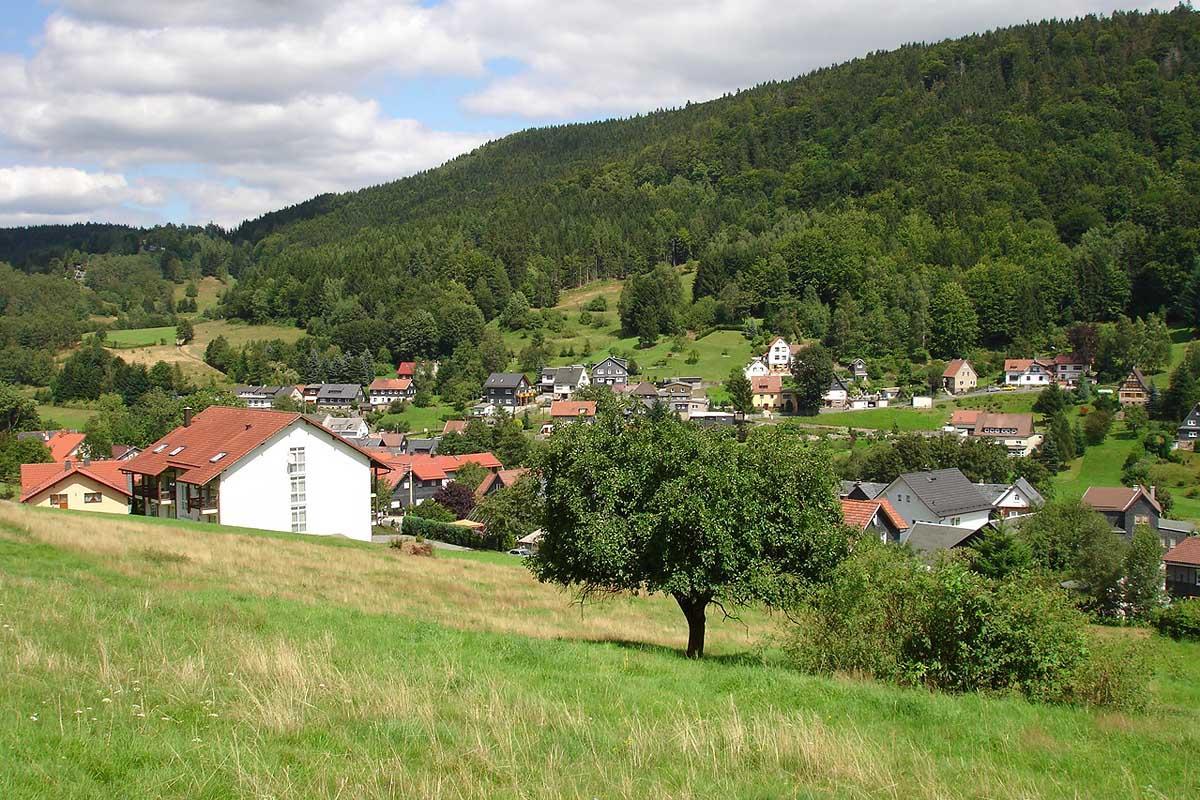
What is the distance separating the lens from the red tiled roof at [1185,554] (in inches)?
1850

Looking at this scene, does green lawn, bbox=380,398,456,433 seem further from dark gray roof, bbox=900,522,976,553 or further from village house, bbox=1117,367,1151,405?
village house, bbox=1117,367,1151,405

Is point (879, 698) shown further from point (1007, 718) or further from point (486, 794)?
point (486, 794)

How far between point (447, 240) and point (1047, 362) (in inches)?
4088

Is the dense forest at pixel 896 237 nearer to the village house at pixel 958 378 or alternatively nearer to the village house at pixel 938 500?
the village house at pixel 958 378

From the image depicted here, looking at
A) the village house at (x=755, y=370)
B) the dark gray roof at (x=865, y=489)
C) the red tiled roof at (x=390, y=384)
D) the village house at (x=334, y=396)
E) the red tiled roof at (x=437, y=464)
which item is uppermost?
the village house at (x=755, y=370)

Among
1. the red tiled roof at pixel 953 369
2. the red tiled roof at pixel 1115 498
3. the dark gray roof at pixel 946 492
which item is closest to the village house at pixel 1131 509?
the red tiled roof at pixel 1115 498

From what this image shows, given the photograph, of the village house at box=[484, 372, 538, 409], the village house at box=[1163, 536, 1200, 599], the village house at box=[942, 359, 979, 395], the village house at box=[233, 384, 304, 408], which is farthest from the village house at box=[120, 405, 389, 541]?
the village house at box=[942, 359, 979, 395]

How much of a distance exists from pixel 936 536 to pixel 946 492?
12.1m

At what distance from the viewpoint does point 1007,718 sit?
29.5 ft

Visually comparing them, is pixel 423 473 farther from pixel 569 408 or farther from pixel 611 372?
pixel 611 372

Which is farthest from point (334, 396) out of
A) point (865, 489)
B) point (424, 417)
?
point (865, 489)

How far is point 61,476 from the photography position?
39.6 meters

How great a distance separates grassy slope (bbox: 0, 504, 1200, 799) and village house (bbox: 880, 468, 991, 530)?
51488mm

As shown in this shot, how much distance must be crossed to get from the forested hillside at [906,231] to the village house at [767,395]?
50.8 feet
